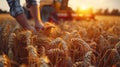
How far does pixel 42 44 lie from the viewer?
261 centimetres

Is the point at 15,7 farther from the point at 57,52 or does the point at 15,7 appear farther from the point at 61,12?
the point at 61,12

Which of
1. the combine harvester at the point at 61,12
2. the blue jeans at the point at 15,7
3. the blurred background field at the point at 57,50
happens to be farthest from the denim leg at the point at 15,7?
the combine harvester at the point at 61,12

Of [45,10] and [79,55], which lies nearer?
[79,55]

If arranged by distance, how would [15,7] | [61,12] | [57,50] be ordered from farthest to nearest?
[61,12] → [15,7] → [57,50]

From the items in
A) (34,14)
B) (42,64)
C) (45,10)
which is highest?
(42,64)

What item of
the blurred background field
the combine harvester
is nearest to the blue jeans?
the blurred background field

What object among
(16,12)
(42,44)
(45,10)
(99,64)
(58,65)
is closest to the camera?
(58,65)

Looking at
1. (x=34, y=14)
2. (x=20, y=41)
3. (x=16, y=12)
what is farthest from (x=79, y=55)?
(x=34, y=14)

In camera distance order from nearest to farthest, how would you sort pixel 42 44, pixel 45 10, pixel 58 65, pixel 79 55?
1. pixel 58 65
2. pixel 79 55
3. pixel 42 44
4. pixel 45 10

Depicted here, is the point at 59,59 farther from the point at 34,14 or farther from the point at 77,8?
the point at 77,8

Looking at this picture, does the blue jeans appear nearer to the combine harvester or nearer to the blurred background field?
the blurred background field

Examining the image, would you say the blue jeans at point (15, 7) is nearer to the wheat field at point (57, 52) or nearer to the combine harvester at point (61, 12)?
the wheat field at point (57, 52)

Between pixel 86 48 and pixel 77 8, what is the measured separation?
12.4 meters

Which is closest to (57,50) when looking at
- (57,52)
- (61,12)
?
(57,52)
